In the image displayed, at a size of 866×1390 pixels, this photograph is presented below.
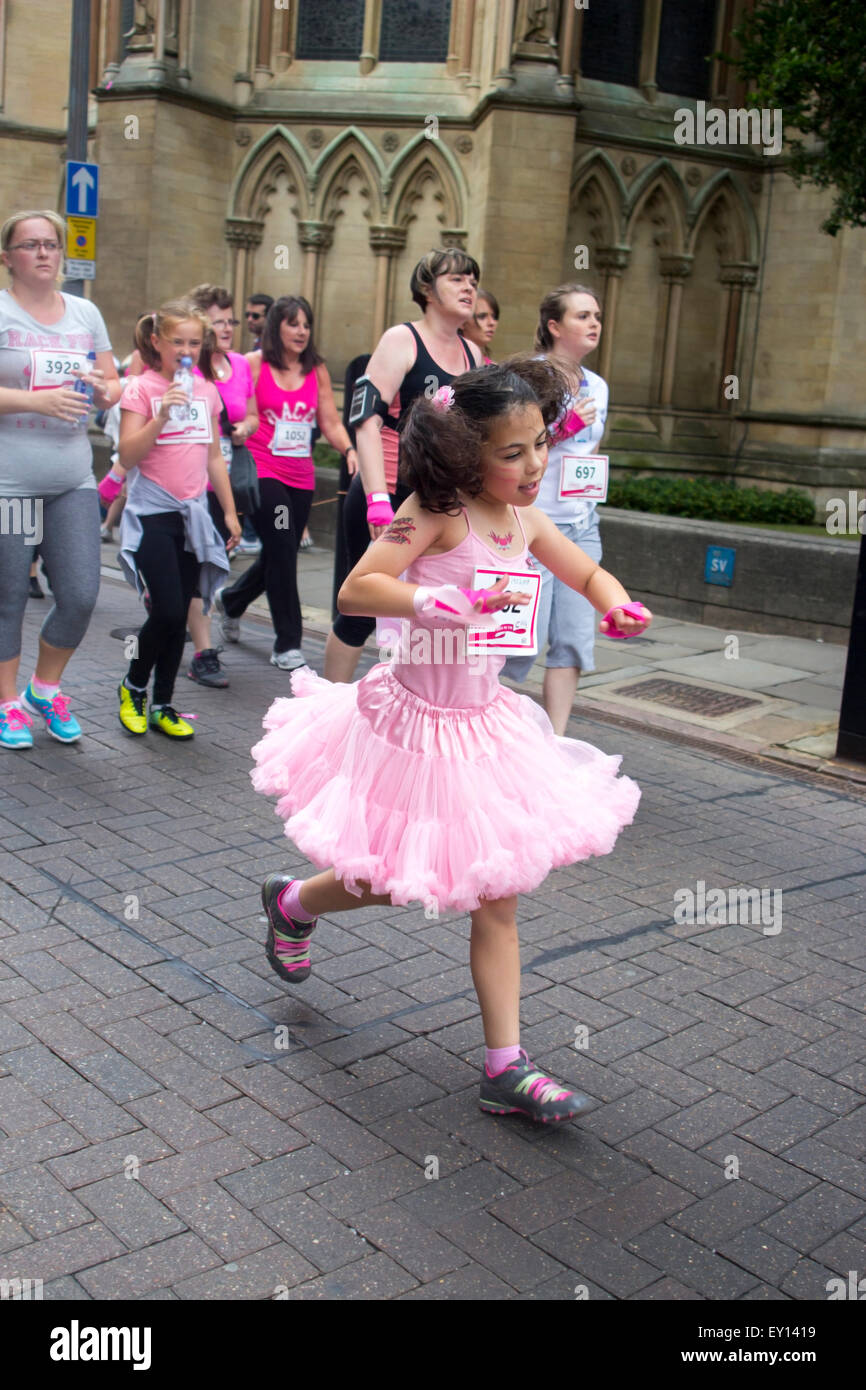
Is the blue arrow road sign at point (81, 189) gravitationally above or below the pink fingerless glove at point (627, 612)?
above

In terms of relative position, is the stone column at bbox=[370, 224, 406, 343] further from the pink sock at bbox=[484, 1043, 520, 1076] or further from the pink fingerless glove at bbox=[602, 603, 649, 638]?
the pink sock at bbox=[484, 1043, 520, 1076]

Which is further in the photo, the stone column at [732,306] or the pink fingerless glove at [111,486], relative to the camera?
the stone column at [732,306]

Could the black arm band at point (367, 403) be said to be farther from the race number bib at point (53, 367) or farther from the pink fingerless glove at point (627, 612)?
the pink fingerless glove at point (627, 612)

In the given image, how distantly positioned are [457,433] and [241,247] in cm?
1437

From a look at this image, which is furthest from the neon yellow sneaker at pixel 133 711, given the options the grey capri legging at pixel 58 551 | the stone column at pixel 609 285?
the stone column at pixel 609 285

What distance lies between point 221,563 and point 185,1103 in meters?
3.91

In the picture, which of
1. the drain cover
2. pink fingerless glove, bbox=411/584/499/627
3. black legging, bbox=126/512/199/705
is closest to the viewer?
pink fingerless glove, bbox=411/584/499/627

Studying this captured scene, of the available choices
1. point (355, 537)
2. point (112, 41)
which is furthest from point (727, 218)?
point (355, 537)

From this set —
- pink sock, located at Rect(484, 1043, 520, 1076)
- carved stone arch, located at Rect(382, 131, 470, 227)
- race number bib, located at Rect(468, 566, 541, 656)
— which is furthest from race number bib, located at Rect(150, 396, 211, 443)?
carved stone arch, located at Rect(382, 131, 470, 227)

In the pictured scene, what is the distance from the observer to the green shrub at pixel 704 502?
12.5m

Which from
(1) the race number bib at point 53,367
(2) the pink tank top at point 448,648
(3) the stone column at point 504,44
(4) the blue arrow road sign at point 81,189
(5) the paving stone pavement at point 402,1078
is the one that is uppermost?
(3) the stone column at point 504,44

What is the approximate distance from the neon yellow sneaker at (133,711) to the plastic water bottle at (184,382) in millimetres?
1334

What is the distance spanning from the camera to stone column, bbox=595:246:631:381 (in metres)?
15.9

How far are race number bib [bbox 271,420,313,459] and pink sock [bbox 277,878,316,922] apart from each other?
4709 millimetres
